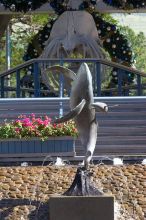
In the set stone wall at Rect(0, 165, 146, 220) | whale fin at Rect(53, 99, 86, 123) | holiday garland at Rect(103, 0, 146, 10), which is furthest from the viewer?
holiday garland at Rect(103, 0, 146, 10)

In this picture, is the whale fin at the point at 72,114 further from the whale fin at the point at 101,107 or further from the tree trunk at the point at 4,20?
the tree trunk at the point at 4,20

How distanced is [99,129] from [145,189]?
296 cm

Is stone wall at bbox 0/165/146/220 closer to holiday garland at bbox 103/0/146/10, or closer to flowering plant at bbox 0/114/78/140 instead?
flowering plant at bbox 0/114/78/140

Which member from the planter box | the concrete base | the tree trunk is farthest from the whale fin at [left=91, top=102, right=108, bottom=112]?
the tree trunk

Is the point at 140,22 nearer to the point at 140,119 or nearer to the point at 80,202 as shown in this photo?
the point at 140,119

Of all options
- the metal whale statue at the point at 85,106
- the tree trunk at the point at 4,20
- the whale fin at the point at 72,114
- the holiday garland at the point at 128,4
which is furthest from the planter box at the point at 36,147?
the tree trunk at the point at 4,20

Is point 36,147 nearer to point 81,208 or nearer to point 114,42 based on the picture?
point 81,208

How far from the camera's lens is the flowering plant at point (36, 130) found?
756 inches

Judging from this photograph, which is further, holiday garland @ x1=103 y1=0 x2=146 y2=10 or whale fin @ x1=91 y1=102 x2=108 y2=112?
holiday garland @ x1=103 y1=0 x2=146 y2=10

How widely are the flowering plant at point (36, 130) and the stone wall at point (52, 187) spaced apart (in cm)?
87

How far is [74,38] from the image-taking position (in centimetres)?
2623

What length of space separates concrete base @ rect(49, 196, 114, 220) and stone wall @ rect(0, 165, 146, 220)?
1.12 feet

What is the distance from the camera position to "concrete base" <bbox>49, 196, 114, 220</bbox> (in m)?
16.1

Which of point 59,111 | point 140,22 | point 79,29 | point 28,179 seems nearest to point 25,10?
point 79,29
